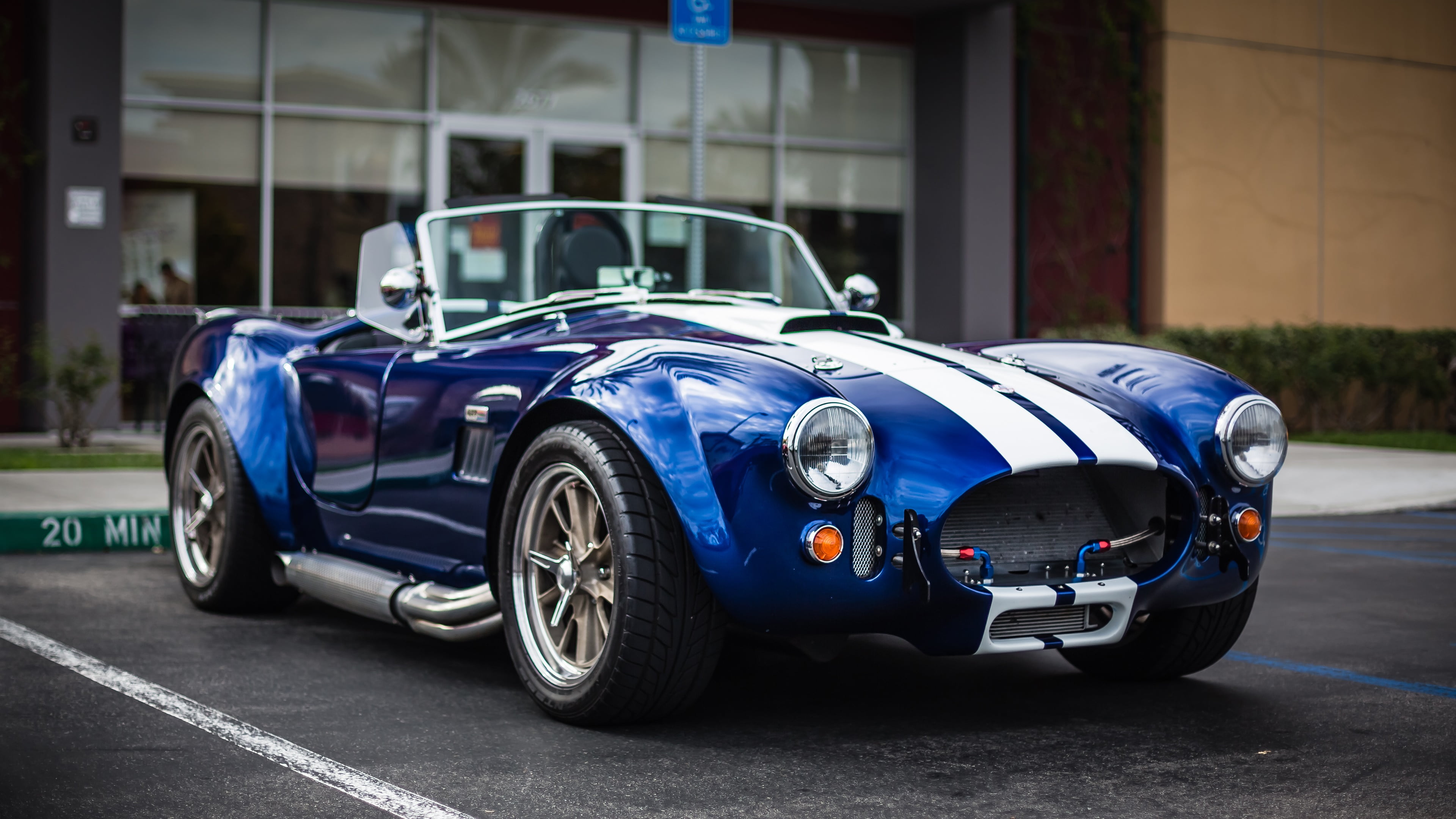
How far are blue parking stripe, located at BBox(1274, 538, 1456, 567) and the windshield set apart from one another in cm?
322

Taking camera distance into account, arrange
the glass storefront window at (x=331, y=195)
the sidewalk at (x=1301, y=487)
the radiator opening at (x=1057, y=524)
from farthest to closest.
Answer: the glass storefront window at (x=331, y=195), the sidewalk at (x=1301, y=487), the radiator opening at (x=1057, y=524)

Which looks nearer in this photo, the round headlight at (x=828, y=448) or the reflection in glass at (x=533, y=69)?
the round headlight at (x=828, y=448)

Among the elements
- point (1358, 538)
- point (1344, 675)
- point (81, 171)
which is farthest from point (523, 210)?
point (81, 171)

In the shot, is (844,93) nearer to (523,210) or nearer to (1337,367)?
(1337,367)

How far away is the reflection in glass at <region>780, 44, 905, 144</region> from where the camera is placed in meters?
15.9

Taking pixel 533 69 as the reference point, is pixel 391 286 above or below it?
below

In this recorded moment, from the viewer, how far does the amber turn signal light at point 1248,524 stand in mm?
3951

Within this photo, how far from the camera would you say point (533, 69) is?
14.7m

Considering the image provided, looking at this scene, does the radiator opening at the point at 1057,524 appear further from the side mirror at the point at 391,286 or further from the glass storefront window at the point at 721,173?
the glass storefront window at the point at 721,173

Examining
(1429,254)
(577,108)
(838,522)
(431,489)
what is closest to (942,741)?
→ (838,522)

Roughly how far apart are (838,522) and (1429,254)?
684 inches

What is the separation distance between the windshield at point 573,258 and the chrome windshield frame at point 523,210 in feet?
0.03

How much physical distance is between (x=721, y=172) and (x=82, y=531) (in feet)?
30.9

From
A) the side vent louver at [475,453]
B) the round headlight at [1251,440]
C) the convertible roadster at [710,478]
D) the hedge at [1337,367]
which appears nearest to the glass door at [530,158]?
the hedge at [1337,367]
